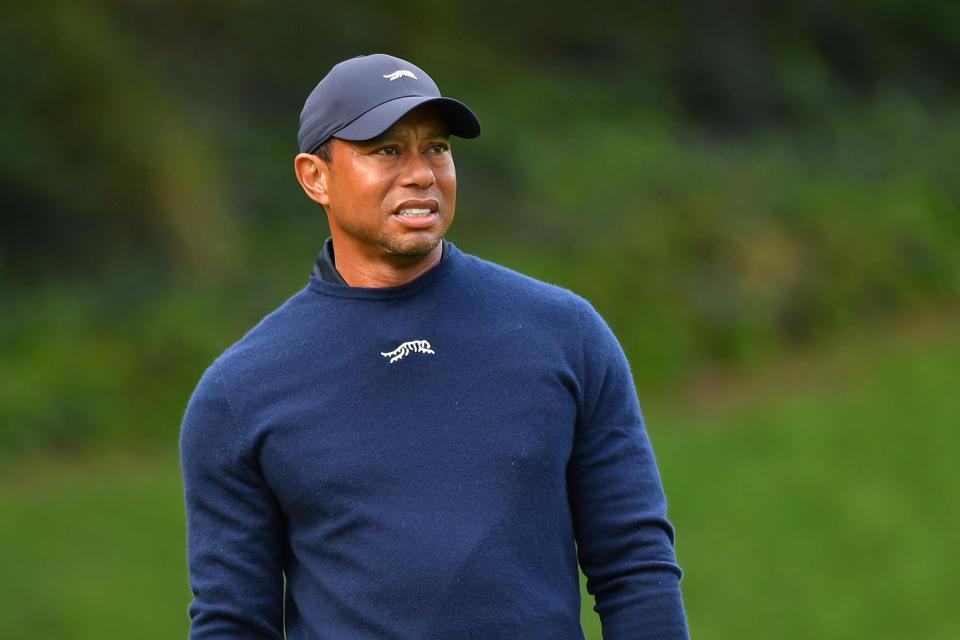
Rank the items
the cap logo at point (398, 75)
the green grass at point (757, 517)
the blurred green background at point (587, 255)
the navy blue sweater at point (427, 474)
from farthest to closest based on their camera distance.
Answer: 1. the blurred green background at point (587, 255)
2. the green grass at point (757, 517)
3. the cap logo at point (398, 75)
4. the navy blue sweater at point (427, 474)

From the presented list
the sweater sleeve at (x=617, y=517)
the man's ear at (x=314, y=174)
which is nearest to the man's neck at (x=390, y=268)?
the man's ear at (x=314, y=174)

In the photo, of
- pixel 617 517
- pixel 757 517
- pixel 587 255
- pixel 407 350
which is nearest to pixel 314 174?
pixel 407 350

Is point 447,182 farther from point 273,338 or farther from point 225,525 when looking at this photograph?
point 225,525

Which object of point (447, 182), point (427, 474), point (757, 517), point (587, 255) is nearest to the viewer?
point (427, 474)

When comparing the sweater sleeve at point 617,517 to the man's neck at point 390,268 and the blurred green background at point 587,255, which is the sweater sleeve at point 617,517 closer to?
the man's neck at point 390,268

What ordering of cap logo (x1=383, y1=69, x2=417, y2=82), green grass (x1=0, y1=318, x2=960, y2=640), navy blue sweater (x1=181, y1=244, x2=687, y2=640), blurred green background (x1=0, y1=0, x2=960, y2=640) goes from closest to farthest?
navy blue sweater (x1=181, y1=244, x2=687, y2=640), cap logo (x1=383, y1=69, x2=417, y2=82), green grass (x1=0, y1=318, x2=960, y2=640), blurred green background (x1=0, y1=0, x2=960, y2=640)

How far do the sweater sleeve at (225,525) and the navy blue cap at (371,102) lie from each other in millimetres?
435

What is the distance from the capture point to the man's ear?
2529 millimetres

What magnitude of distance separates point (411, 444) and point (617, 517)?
347 mm

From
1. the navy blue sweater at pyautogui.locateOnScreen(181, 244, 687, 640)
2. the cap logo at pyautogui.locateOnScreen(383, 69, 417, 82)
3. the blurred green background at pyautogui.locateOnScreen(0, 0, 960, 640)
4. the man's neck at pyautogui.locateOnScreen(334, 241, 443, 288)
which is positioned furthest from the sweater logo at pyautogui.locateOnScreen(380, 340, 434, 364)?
the blurred green background at pyautogui.locateOnScreen(0, 0, 960, 640)

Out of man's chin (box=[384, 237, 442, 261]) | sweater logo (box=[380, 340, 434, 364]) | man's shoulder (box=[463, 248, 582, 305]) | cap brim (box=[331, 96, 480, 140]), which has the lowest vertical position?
sweater logo (box=[380, 340, 434, 364])

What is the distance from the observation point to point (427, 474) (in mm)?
2375

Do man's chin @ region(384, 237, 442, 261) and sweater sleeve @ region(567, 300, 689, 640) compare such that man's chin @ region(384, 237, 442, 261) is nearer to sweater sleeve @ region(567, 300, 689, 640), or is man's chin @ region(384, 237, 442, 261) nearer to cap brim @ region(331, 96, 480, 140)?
cap brim @ region(331, 96, 480, 140)

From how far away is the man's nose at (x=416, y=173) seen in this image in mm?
2436
